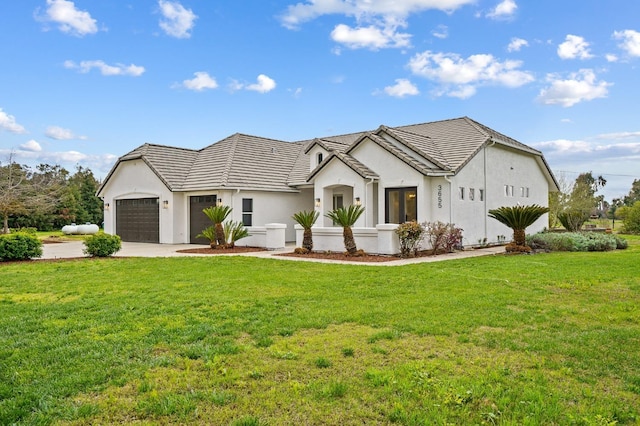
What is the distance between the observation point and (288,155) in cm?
2845

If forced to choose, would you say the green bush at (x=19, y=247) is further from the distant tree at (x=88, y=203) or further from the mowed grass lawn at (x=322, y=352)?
→ the distant tree at (x=88, y=203)

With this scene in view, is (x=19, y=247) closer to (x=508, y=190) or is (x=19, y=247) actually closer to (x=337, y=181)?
(x=337, y=181)

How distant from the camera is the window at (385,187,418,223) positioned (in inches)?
789

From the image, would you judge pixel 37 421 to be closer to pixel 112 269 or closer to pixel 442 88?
pixel 112 269

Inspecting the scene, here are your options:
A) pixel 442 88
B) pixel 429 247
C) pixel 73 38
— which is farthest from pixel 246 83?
pixel 429 247

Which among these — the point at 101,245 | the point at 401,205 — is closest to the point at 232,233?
the point at 101,245

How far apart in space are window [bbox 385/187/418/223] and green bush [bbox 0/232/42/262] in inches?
535

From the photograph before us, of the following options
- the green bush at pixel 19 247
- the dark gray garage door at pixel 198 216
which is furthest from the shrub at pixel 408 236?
the green bush at pixel 19 247

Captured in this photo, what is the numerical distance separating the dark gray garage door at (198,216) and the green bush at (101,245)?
6828 mm

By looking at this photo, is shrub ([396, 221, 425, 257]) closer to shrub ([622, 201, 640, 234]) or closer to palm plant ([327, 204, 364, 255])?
palm plant ([327, 204, 364, 255])

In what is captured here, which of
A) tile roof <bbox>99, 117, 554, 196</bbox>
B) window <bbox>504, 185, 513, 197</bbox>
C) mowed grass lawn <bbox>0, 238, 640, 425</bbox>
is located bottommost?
mowed grass lawn <bbox>0, 238, 640, 425</bbox>

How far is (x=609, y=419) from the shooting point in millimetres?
3691

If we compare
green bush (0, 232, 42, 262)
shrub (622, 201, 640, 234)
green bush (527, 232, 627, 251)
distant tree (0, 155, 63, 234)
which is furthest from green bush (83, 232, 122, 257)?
shrub (622, 201, 640, 234)

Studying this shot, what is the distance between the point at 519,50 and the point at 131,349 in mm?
20179
